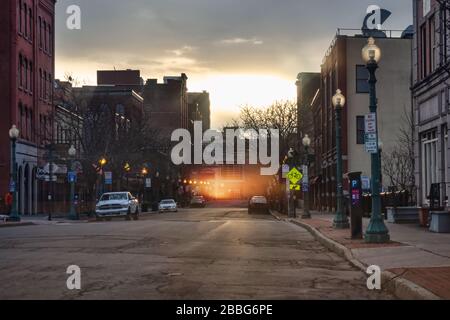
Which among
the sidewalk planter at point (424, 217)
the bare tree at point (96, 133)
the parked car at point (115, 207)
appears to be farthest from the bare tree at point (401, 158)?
the sidewalk planter at point (424, 217)

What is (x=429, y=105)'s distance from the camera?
3002cm

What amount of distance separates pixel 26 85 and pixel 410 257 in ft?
147

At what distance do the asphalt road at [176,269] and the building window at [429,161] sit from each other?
9.67m

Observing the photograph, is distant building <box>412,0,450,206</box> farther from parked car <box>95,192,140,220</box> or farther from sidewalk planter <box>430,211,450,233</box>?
parked car <box>95,192,140,220</box>

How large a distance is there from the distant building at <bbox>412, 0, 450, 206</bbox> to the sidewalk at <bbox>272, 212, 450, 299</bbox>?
18.5ft

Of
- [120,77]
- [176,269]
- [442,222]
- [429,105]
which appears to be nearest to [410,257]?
[176,269]

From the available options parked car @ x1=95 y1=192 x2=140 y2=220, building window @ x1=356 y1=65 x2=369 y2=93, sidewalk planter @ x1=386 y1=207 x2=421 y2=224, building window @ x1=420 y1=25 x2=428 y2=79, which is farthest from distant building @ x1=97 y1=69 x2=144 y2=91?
sidewalk planter @ x1=386 y1=207 x2=421 y2=224

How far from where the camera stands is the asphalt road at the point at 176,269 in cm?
1086

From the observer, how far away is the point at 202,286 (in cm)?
1150

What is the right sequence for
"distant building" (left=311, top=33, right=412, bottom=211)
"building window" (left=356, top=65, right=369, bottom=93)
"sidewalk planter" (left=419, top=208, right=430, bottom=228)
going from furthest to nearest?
"building window" (left=356, top=65, right=369, bottom=93) → "distant building" (left=311, top=33, right=412, bottom=211) → "sidewalk planter" (left=419, top=208, right=430, bottom=228)

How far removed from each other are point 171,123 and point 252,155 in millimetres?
59077

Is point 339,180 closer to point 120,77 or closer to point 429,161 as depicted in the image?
point 429,161

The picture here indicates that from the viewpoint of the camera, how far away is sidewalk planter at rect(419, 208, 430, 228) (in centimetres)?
2631
